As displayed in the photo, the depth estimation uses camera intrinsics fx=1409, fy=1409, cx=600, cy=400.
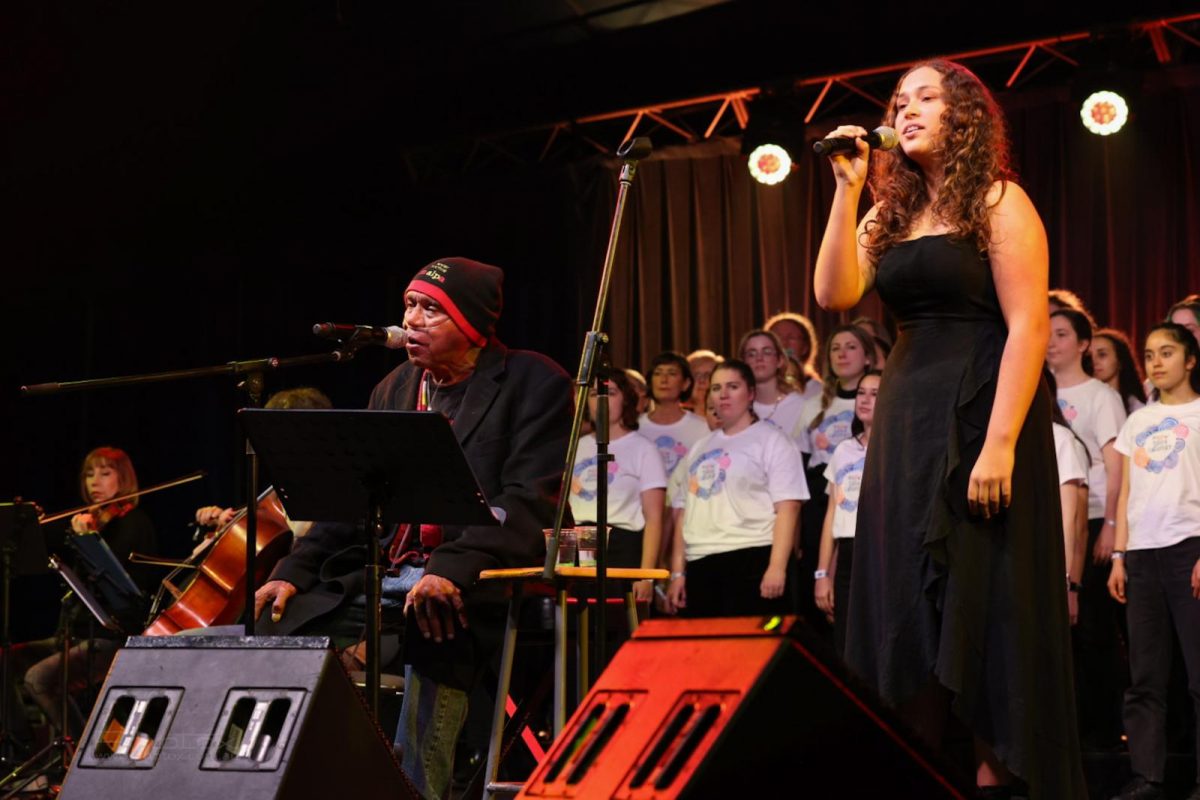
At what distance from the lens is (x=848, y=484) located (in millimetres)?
6238

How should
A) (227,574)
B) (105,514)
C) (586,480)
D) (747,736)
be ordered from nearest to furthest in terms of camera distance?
1. (747,736)
2. (227,574)
3. (586,480)
4. (105,514)

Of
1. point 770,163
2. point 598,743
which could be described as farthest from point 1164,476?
point 770,163

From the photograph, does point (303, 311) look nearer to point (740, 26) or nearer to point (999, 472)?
point (740, 26)

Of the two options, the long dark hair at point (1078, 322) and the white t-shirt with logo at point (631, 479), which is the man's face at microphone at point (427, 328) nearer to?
the white t-shirt with logo at point (631, 479)

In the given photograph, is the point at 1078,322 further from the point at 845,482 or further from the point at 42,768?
the point at 42,768

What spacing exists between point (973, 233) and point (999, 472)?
53cm

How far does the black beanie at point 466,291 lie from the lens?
417 centimetres

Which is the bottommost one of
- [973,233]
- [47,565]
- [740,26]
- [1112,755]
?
[1112,755]

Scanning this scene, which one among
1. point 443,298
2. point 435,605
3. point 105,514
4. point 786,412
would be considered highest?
point 443,298

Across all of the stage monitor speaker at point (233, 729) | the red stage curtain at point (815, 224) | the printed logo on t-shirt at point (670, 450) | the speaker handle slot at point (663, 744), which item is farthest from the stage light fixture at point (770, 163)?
the speaker handle slot at point (663, 744)

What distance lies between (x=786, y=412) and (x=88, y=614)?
394 cm

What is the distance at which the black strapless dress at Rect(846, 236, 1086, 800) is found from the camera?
2.88m

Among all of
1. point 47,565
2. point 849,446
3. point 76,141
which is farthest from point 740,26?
point 47,565

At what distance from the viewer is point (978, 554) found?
9.55ft
